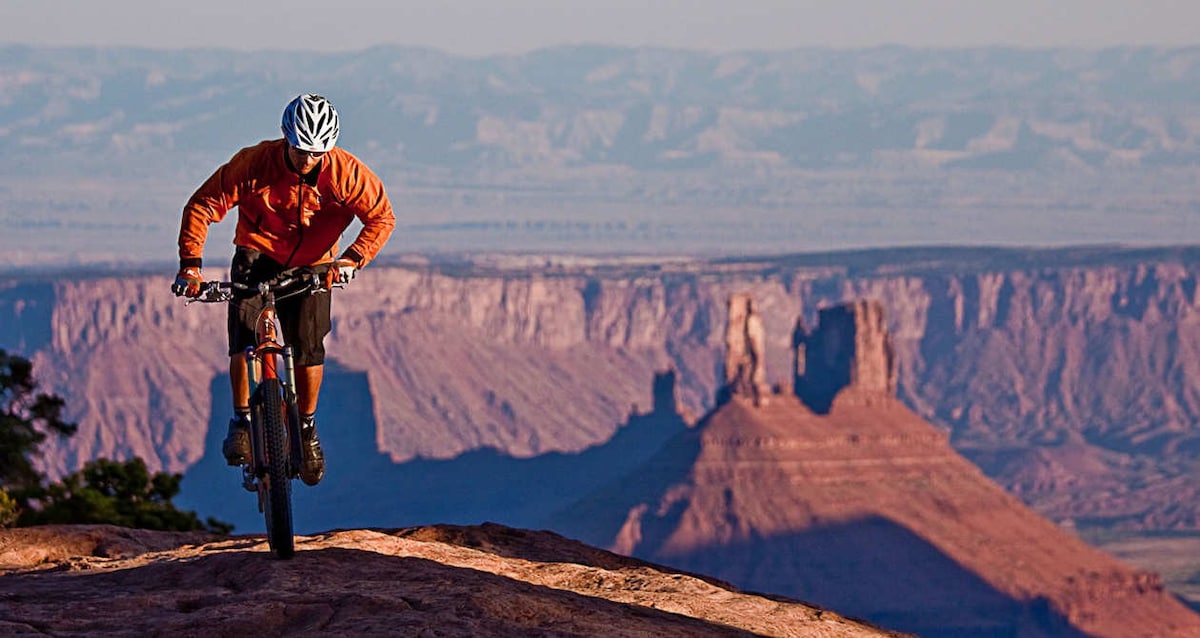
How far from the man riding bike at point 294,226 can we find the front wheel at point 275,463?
204 millimetres

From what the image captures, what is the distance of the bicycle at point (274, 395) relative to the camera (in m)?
21.3

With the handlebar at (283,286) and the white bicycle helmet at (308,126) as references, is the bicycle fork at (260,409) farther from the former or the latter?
the white bicycle helmet at (308,126)

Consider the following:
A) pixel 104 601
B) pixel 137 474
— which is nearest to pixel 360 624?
pixel 104 601

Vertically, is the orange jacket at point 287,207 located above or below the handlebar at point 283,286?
above

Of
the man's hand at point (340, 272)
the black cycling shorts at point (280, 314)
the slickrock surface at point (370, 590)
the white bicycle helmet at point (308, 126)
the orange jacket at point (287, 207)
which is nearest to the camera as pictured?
the slickrock surface at point (370, 590)

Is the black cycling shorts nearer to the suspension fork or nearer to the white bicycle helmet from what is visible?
the suspension fork

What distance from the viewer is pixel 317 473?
21750mm

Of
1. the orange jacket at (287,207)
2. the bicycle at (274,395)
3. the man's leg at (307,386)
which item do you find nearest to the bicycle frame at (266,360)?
the bicycle at (274,395)

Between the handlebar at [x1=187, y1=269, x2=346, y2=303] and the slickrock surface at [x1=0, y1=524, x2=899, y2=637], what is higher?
the handlebar at [x1=187, y1=269, x2=346, y2=303]

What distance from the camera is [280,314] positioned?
21.8m

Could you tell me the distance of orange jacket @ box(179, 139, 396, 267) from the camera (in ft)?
68.6

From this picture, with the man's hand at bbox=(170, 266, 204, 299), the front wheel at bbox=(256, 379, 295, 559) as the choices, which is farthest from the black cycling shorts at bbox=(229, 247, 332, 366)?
the front wheel at bbox=(256, 379, 295, 559)

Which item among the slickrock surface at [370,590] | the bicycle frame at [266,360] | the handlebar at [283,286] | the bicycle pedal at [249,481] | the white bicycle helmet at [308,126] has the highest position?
the white bicycle helmet at [308,126]

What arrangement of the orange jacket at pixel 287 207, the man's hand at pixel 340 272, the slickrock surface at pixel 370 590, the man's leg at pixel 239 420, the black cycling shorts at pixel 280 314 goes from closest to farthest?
1. the slickrock surface at pixel 370 590
2. the orange jacket at pixel 287 207
3. the man's hand at pixel 340 272
4. the black cycling shorts at pixel 280 314
5. the man's leg at pixel 239 420
